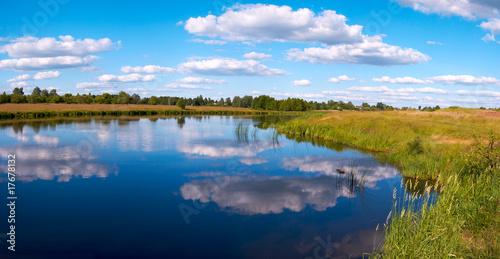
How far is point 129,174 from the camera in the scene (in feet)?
51.9

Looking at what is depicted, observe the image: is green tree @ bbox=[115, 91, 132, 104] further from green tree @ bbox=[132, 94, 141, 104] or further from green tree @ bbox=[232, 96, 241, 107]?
green tree @ bbox=[232, 96, 241, 107]

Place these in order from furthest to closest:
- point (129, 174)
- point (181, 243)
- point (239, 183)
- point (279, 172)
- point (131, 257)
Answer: point (279, 172)
point (129, 174)
point (239, 183)
point (181, 243)
point (131, 257)

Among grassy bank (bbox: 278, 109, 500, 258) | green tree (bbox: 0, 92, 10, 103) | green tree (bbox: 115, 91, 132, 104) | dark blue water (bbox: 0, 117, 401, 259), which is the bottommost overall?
dark blue water (bbox: 0, 117, 401, 259)

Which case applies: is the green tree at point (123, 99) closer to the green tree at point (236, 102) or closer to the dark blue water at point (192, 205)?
the green tree at point (236, 102)

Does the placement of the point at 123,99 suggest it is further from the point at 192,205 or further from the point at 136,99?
the point at 192,205

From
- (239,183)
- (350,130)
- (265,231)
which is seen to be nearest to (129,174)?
(239,183)

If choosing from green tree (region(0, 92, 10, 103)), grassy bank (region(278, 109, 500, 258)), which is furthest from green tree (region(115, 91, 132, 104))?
grassy bank (region(278, 109, 500, 258))

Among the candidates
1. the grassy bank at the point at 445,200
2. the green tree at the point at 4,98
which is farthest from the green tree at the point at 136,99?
the grassy bank at the point at 445,200

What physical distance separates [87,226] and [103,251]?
1948 mm

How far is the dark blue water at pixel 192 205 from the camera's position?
8336 millimetres

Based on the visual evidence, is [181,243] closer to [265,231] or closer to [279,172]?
[265,231]

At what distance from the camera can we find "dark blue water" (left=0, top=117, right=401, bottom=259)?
8336 millimetres

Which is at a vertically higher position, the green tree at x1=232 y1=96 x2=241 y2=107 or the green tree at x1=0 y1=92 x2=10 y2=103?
the green tree at x1=232 y1=96 x2=241 y2=107

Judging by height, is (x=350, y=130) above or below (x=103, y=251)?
above
